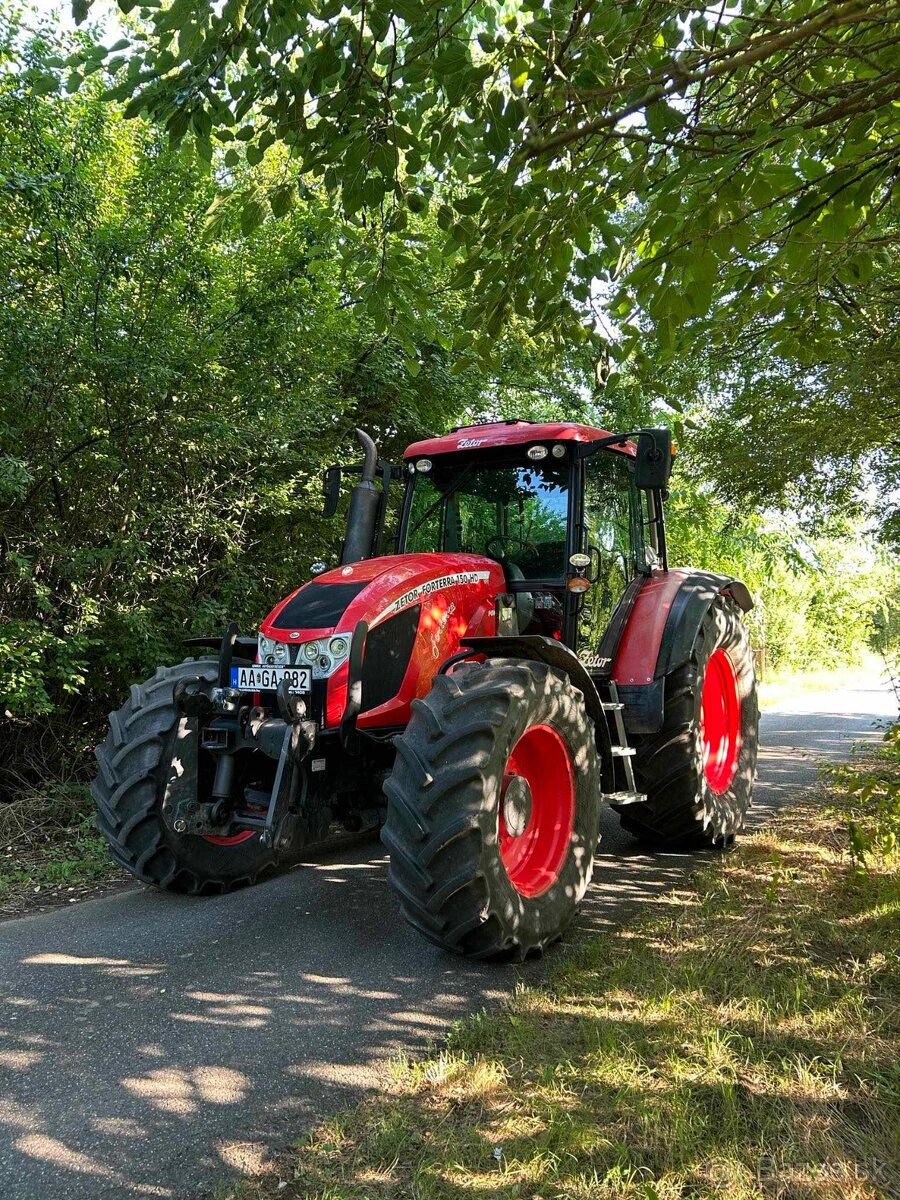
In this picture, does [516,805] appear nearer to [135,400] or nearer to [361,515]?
[361,515]

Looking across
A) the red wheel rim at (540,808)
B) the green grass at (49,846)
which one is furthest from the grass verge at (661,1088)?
the green grass at (49,846)

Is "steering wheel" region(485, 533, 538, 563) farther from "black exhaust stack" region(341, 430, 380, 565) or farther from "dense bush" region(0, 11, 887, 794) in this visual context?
"dense bush" region(0, 11, 887, 794)

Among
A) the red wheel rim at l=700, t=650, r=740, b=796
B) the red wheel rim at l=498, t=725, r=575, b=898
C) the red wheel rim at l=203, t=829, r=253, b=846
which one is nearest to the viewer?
the red wheel rim at l=498, t=725, r=575, b=898

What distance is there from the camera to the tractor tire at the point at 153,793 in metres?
4.09

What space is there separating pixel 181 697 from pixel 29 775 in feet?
11.2

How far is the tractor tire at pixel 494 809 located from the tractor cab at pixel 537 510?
88 cm

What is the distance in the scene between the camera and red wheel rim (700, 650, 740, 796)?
584cm

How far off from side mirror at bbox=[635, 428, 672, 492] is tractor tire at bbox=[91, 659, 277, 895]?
102 inches

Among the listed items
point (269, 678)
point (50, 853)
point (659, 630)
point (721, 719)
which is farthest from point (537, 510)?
point (50, 853)

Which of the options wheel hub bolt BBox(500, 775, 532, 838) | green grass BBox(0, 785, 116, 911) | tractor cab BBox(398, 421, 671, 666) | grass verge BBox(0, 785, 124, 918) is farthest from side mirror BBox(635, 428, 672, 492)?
green grass BBox(0, 785, 116, 911)

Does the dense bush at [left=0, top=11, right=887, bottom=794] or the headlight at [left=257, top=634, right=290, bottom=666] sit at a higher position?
the dense bush at [left=0, top=11, right=887, bottom=794]

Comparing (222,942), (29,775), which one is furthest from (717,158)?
(29,775)

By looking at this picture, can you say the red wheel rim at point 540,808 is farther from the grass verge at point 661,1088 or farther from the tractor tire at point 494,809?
the grass verge at point 661,1088

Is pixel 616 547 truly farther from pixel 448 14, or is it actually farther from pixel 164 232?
pixel 164 232
